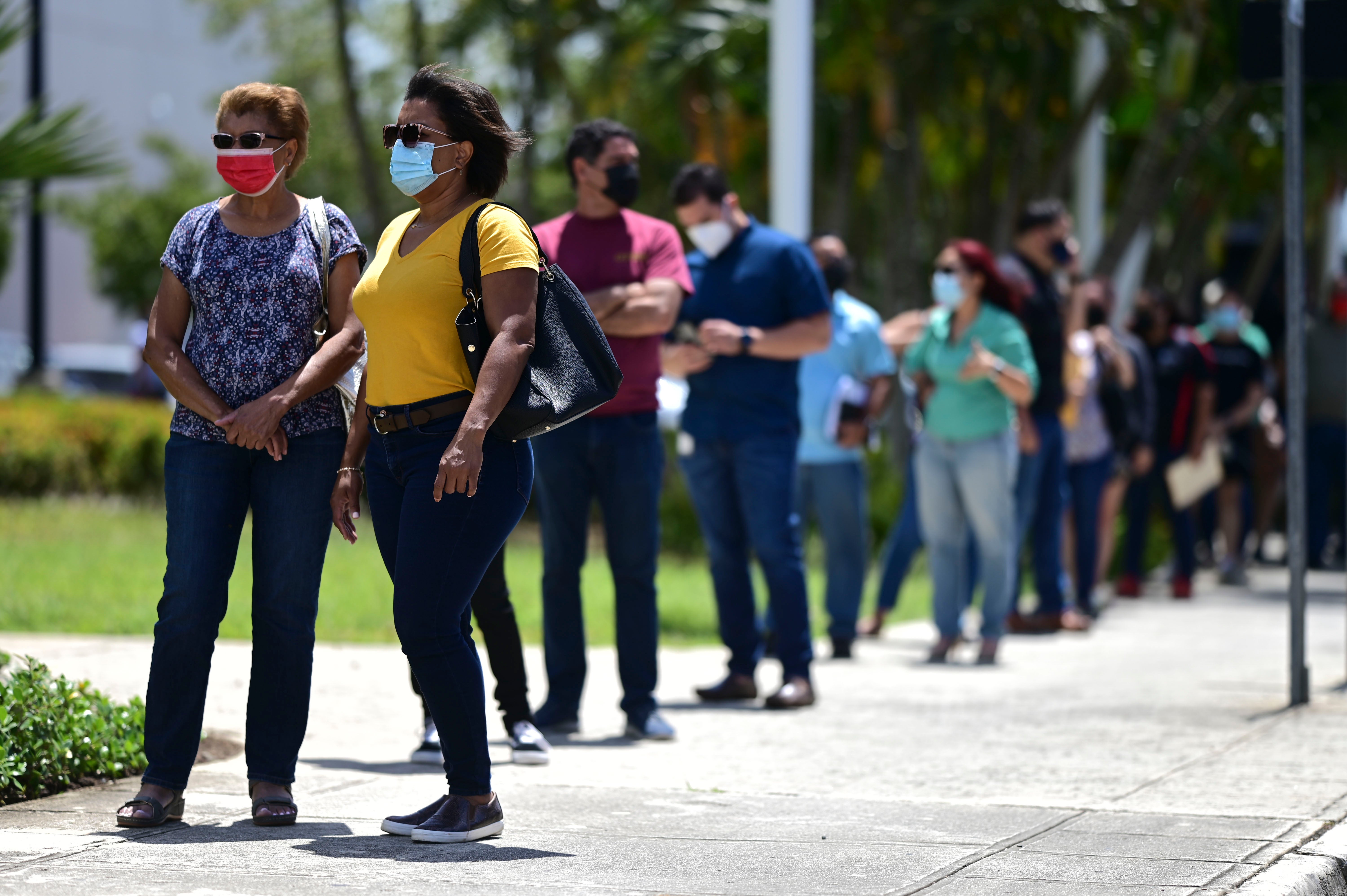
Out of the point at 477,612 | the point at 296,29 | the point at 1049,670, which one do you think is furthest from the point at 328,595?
the point at 296,29

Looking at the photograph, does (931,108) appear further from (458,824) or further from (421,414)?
(458,824)

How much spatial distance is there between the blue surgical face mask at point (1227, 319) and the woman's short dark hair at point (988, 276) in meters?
4.93

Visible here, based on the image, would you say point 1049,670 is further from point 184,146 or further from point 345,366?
point 184,146

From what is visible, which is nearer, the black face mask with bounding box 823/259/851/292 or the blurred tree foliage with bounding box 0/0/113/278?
the blurred tree foliage with bounding box 0/0/113/278

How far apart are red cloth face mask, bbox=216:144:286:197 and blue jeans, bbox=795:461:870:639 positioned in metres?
4.52

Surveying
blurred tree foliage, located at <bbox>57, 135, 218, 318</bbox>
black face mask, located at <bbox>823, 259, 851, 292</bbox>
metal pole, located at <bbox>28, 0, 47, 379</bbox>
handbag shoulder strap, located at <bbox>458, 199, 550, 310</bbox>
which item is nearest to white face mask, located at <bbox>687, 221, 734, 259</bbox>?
black face mask, located at <bbox>823, 259, 851, 292</bbox>

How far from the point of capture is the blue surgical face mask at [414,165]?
4555 mm

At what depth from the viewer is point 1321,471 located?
44.1 feet

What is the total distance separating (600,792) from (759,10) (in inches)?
493

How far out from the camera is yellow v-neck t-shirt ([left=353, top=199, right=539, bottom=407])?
14.7 feet

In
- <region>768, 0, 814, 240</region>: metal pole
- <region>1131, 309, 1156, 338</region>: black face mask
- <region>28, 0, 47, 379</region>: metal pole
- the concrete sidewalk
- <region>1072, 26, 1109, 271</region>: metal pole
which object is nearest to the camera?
the concrete sidewalk

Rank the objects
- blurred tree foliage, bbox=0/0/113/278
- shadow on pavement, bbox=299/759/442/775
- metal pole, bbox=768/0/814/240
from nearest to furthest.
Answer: shadow on pavement, bbox=299/759/442/775, blurred tree foliage, bbox=0/0/113/278, metal pole, bbox=768/0/814/240

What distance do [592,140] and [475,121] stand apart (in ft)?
5.96

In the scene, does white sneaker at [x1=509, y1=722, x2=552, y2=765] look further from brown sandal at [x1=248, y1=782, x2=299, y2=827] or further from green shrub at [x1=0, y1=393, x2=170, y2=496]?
green shrub at [x1=0, y1=393, x2=170, y2=496]
